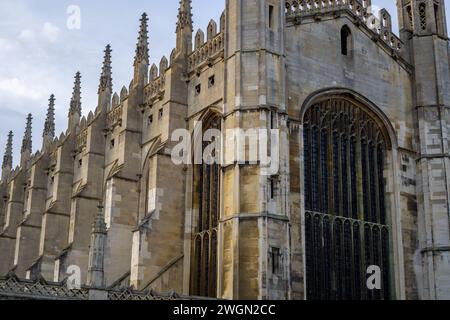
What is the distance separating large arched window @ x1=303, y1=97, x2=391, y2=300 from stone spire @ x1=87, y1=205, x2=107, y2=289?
9.51 m

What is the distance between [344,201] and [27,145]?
3397cm

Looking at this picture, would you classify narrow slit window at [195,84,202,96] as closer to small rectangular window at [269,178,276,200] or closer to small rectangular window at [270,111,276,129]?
small rectangular window at [270,111,276,129]

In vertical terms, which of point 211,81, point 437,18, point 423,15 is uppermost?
point 423,15

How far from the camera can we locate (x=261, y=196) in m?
26.5

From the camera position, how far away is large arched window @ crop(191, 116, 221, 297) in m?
30.1

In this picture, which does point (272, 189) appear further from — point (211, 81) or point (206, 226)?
point (211, 81)

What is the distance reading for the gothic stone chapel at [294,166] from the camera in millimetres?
27406

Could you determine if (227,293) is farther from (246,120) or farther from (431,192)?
(431,192)

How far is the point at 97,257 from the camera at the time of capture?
22.7 metres

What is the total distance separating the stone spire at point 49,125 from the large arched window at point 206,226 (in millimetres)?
23396

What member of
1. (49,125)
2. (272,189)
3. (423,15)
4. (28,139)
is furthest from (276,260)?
(28,139)

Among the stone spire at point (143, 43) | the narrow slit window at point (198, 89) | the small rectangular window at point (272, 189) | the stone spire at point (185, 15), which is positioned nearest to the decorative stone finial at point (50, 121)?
the stone spire at point (143, 43)
